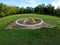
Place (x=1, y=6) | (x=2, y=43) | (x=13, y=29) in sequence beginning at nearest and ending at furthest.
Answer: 1. (x=2, y=43)
2. (x=13, y=29)
3. (x=1, y=6)

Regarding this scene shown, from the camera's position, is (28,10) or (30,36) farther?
(28,10)

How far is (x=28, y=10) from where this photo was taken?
46.9ft

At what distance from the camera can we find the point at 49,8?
13.0 meters

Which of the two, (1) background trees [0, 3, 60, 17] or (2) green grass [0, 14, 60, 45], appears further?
(1) background trees [0, 3, 60, 17]

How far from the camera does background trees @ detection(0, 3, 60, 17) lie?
42.6ft

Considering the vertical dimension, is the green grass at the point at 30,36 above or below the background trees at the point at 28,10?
below

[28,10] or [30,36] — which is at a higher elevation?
[28,10]

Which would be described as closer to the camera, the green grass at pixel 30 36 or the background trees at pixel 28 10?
the green grass at pixel 30 36

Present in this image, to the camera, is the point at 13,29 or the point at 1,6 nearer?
the point at 13,29

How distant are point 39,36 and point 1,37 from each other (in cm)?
223

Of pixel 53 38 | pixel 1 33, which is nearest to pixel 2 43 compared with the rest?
pixel 1 33

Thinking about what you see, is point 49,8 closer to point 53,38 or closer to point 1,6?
point 1,6

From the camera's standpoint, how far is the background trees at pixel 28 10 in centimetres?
1297

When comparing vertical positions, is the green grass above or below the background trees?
below
